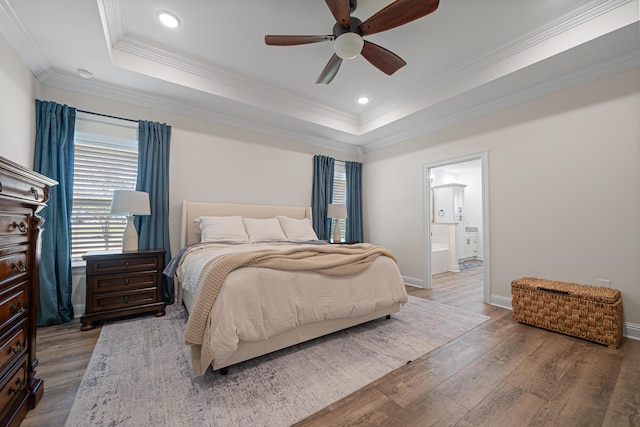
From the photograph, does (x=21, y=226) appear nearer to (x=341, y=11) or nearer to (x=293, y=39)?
(x=293, y=39)

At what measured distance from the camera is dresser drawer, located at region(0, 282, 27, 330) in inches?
46.4

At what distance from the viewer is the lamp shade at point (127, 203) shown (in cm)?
275

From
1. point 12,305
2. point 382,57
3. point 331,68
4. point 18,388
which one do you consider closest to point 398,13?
point 382,57

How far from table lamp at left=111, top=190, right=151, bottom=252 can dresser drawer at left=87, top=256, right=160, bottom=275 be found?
20cm

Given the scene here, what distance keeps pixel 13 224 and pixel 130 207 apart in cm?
159

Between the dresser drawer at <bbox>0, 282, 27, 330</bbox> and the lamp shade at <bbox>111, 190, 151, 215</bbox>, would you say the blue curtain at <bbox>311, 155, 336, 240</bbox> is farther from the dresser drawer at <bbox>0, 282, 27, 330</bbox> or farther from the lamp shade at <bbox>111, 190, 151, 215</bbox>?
the dresser drawer at <bbox>0, 282, 27, 330</bbox>

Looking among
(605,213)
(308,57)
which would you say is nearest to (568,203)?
(605,213)

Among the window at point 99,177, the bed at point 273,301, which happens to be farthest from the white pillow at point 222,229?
the window at point 99,177

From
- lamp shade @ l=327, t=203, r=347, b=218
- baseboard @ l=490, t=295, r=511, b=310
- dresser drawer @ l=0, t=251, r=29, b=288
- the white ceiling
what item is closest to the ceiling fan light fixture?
the white ceiling

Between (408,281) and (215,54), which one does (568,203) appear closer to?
(408,281)

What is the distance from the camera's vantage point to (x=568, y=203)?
2838 mm

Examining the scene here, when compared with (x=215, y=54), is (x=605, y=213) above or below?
below

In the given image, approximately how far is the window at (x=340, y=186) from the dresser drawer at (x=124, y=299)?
3.33 m

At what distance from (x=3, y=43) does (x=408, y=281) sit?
17.8 feet
